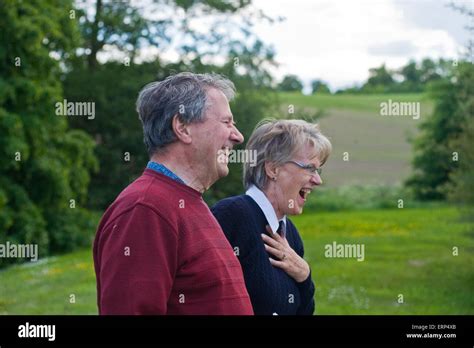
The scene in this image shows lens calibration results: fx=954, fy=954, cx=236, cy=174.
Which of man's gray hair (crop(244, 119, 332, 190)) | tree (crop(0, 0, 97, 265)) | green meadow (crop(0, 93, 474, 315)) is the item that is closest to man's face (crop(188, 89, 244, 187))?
man's gray hair (crop(244, 119, 332, 190))

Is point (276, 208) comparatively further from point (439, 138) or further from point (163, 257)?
point (439, 138)

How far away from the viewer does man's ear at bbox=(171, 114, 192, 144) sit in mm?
2609

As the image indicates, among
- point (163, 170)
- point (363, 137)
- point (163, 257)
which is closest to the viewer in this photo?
point (163, 257)

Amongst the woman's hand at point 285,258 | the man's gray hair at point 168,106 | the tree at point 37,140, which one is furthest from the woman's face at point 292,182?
the tree at point 37,140

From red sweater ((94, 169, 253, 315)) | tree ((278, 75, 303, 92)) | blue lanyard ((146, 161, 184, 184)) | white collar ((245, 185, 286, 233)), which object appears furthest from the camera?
tree ((278, 75, 303, 92))

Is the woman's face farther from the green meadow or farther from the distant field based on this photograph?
the distant field

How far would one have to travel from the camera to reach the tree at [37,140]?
14398mm

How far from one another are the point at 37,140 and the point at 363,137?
8105 millimetres

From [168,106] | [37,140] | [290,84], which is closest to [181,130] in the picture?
[168,106]

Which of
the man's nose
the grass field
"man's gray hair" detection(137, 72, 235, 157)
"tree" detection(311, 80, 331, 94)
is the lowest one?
the grass field

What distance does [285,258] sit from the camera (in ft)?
10.4

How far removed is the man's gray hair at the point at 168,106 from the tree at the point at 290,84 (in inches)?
709

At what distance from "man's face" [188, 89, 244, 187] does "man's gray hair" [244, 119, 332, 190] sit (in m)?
0.56
